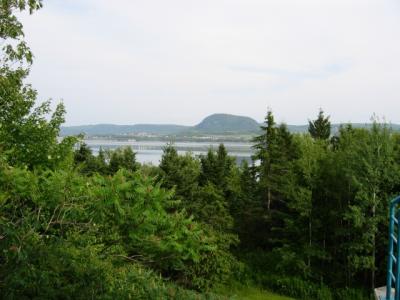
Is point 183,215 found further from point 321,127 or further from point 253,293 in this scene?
point 321,127

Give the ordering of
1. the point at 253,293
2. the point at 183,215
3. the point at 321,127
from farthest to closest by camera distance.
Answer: the point at 321,127
the point at 253,293
the point at 183,215

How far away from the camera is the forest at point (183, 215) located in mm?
4777

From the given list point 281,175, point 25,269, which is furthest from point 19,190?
point 281,175

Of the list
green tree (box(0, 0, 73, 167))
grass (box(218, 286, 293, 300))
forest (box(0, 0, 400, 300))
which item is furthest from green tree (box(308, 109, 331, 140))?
green tree (box(0, 0, 73, 167))

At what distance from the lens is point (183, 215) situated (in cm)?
843

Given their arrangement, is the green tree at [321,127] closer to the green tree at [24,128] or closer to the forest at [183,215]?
the forest at [183,215]

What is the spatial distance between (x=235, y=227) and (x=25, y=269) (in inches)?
1146

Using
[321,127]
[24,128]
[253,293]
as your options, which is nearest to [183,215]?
[24,128]

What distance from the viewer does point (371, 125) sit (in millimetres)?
23656

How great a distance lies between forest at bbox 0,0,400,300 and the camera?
4777mm

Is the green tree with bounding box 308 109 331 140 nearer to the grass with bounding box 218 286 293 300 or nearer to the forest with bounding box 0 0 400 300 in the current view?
the forest with bounding box 0 0 400 300

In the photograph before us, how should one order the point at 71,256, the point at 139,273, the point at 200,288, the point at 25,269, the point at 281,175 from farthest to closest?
the point at 281,175, the point at 200,288, the point at 139,273, the point at 71,256, the point at 25,269

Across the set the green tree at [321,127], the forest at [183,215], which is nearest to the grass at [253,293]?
the forest at [183,215]

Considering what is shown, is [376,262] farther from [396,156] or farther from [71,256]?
[71,256]
